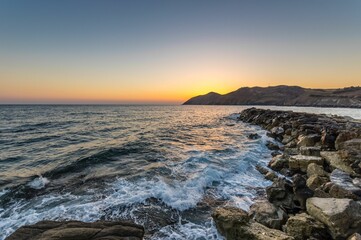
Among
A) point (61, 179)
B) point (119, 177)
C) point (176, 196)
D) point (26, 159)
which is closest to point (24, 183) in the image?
point (61, 179)

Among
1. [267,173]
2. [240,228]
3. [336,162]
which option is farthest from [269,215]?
[336,162]

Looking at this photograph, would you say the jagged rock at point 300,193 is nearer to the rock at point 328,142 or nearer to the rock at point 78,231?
the rock at point 78,231

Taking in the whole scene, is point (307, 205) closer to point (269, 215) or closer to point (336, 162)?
point (269, 215)

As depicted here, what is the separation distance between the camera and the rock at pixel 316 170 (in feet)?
32.5

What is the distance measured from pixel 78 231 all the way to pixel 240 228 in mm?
4052

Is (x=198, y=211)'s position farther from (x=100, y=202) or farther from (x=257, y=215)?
(x=100, y=202)

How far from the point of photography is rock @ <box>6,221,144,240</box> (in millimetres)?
5145

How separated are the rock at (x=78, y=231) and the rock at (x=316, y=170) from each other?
834cm

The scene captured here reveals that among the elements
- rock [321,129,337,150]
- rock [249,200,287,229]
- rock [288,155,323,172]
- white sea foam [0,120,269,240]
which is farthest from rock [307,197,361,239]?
rock [321,129,337,150]

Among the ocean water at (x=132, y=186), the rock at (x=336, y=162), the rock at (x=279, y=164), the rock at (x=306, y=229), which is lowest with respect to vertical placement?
the ocean water at (x=132, y=186)

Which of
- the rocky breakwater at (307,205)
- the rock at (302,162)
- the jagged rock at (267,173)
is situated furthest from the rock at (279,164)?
the jagged rock at (267,173)

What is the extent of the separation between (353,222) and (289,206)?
2.24m

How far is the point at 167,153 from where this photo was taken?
1753 centimetres

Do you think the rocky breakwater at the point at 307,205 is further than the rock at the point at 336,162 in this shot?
No
